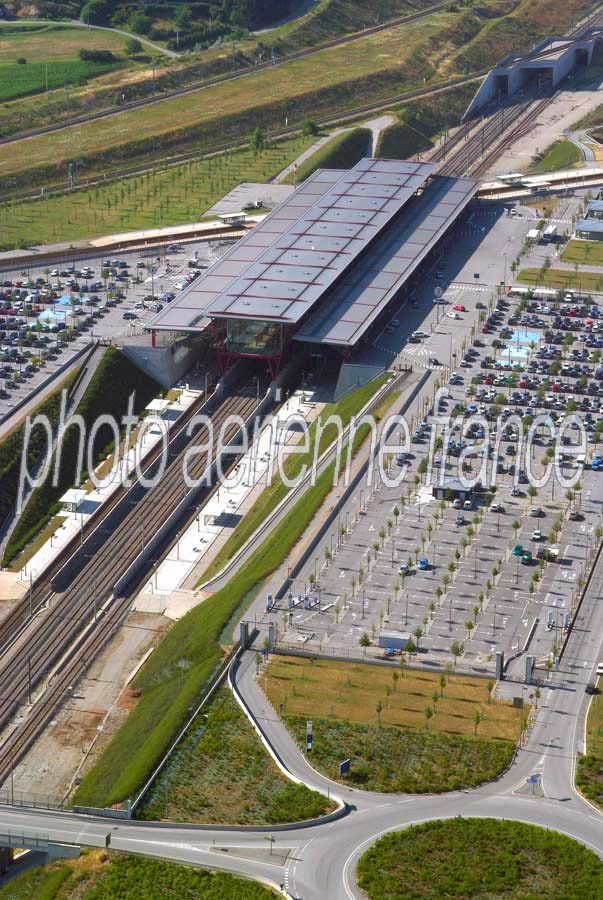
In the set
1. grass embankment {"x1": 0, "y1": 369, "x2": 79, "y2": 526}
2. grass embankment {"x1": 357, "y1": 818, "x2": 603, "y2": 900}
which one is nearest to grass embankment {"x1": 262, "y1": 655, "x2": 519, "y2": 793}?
grass embankment {"x1": 357, "y1": 818, "x2": 603, "y2": 900}

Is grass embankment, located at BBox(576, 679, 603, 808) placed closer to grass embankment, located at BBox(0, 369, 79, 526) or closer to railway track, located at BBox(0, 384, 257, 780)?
railway track, located at BBox(0, 384, 257, 780)

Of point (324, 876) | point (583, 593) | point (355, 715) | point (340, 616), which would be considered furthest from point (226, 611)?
point (324, 876)

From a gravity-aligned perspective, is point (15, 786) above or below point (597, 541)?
below

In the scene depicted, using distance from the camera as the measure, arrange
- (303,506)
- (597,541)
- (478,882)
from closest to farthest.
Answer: (478,882), (597,541), (303,506)

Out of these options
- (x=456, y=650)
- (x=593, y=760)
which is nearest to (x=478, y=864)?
(x=593, y=760)

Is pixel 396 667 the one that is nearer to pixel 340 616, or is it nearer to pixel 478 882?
pixel 340 616

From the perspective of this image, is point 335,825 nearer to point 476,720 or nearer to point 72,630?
point 476,720
